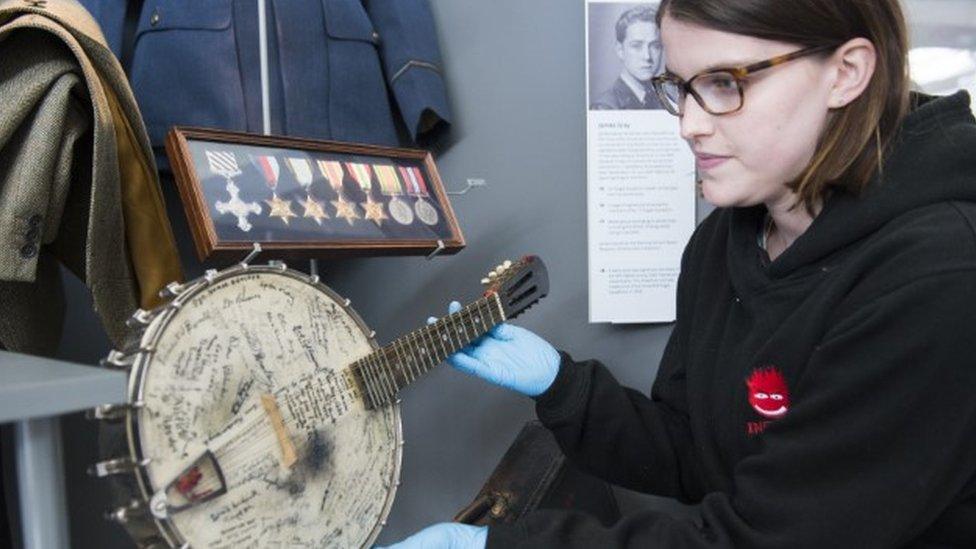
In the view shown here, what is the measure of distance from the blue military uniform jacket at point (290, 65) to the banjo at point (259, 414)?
59 centimetres

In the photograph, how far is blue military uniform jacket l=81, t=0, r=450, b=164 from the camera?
1.45 metres

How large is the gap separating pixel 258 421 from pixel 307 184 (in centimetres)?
44

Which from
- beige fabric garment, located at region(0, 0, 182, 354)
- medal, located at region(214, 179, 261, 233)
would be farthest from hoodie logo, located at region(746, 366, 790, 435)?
beige fabric garment, located at region(0, 0, 182, 354)

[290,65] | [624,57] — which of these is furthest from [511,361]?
[624,57]

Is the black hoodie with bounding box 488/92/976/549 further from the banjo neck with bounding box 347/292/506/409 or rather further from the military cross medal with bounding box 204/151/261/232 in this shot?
the military cross medal with bounding box 204/151/261/232

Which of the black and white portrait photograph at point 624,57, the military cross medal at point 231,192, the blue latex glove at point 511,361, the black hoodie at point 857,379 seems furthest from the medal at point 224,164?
the black and white portrait photograph at point 624,57

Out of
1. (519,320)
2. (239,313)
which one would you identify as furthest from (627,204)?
(239,313)

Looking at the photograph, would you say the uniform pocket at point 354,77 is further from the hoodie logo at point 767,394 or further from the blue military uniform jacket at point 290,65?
the hoodie logo at point 767,394

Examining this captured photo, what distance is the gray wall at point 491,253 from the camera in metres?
1.78

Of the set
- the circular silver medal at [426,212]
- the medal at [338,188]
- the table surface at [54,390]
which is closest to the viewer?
the table surface at [54,390]

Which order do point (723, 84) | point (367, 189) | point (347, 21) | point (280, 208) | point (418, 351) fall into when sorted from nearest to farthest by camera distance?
point (723, 84), point (418, 351), point (280, 208), point (367, 189), point (347, 21)

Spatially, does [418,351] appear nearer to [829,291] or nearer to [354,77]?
[829,291]

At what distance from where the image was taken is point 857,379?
2.85 feet

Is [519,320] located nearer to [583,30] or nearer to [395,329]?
[395,329]
